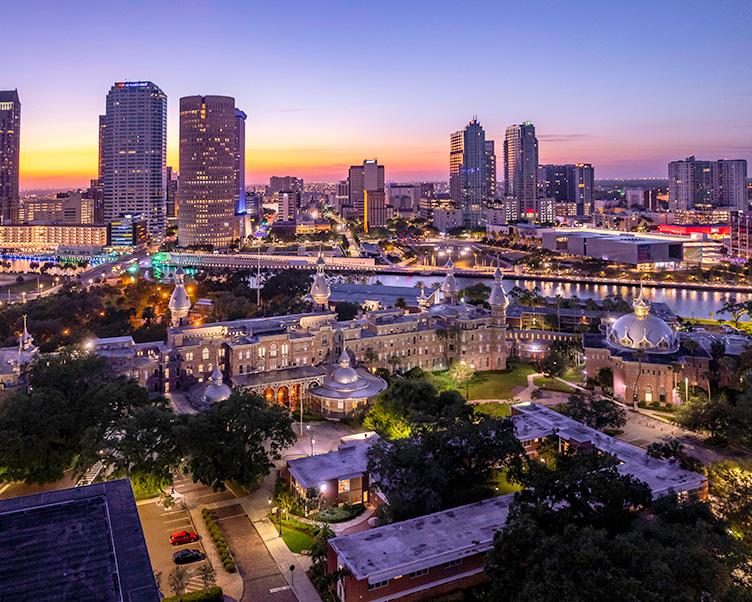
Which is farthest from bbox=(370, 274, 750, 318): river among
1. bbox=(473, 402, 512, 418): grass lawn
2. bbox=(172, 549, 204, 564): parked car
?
bbox=(172, 549, 204, 564): parked car

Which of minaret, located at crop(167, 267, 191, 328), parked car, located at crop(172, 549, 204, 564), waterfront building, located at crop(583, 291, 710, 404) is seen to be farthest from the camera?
minaret, located at crop(167, 267, 191, 328)

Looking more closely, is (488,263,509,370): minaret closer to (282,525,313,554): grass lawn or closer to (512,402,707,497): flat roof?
(512,402,707,497): flat roof

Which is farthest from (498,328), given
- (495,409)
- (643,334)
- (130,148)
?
(130,148)

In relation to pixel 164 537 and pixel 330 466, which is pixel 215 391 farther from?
pixel 164 537

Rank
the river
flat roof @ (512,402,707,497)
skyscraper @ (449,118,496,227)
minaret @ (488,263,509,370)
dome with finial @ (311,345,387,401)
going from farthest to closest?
1. skyscraper @ (449,118,496,227)
2. the river
3. minaret @ (488,263,509,370)
4. dome with finial @ (311,345,387,401)
5. flat roof @ (512,402,707,497)

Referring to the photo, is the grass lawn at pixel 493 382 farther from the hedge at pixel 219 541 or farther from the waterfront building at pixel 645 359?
the hedge at pixel 219 541

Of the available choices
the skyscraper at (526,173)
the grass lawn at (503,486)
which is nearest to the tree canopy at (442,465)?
the grass lawn at (503,486)
